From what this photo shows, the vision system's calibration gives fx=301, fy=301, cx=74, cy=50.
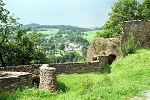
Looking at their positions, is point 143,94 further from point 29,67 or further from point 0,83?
point 29,67

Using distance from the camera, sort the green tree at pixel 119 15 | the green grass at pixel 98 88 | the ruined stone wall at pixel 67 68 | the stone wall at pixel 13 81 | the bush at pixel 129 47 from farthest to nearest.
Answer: the green tree at pixel 119 15 → the bush at pixel 129 47 → the ruined stone wall at pixel 67 68 → the stone wall at pixel 13 81 → the green grass at pixel 98 88

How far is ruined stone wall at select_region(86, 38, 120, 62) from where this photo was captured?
1332 inches

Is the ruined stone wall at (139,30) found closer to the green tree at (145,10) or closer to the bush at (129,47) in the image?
the bush at (129,47)

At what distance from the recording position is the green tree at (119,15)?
162 ft

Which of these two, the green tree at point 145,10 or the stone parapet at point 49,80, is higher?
the green tree at point 145,10

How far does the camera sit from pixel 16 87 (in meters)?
18.4

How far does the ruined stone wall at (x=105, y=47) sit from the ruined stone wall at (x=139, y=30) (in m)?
2.58

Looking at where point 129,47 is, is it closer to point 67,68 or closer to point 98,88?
point 67,68

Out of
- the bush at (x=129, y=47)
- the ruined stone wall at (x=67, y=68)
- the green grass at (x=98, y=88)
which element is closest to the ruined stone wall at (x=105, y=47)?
the bush at (x=129, y=47)

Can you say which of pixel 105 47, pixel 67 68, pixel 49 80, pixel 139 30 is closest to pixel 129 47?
pixel 139 30

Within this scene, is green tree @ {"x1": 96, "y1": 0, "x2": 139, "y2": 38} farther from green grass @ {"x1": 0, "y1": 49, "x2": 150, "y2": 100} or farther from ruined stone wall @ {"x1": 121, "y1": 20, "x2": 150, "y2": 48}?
green grass @ {"x1": 0, "y1": 49, "x2": 150, "y2": 100}

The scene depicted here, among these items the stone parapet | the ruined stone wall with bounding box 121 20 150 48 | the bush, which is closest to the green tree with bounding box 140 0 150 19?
the ruined stone wall with bounding box 121 20 150 48

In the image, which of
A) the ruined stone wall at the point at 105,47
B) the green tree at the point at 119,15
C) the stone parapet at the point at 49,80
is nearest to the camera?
the stone parapet at the point at 49,80

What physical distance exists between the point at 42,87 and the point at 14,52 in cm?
2168
